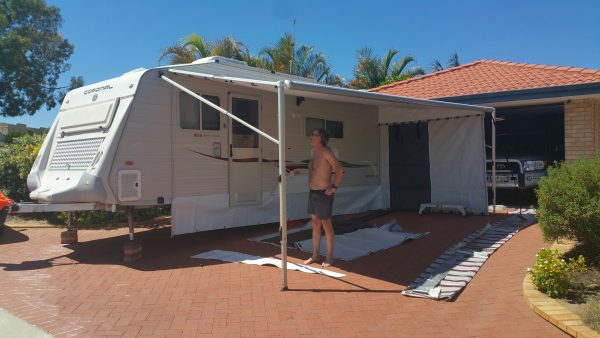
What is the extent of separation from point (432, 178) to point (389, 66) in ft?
48.2

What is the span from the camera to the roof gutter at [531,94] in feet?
31.1

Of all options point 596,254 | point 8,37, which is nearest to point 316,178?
point 596,254

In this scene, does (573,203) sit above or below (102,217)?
above

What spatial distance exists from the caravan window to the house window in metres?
2.04

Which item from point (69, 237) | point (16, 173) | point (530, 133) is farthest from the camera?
point (530, 133)

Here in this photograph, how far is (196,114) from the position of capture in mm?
7523

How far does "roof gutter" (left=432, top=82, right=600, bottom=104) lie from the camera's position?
9469 millimetres

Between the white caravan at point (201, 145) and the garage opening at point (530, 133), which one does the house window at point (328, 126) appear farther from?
the garage opening at point (530, 133)

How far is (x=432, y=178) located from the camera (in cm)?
1041

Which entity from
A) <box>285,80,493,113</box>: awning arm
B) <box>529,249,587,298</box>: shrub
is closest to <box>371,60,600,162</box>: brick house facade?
<box>285,80,493,113</box>: awning arm

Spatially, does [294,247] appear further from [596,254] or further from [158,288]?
[596,254]

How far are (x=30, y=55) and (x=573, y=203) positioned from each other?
2641 centimetres

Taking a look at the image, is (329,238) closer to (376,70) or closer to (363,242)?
(363,242)

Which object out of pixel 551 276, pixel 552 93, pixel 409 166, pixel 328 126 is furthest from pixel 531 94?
pixel 551 276
